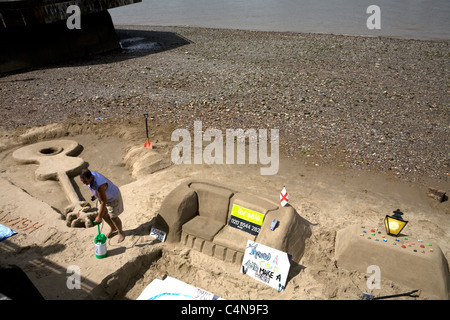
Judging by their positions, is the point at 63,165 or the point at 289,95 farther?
the point at 289,95

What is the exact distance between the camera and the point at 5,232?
22.5ft

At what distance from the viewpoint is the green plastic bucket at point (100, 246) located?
6055 millimetres

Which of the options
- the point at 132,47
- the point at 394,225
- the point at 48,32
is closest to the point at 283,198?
the point at 394,225

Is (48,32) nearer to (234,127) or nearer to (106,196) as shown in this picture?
(234,127)

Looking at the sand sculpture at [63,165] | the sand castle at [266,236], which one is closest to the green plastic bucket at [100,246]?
the sand castle at [266,236]

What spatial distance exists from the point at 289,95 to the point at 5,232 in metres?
10.6

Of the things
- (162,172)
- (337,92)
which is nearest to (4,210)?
(162,172)

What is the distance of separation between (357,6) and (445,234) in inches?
1355

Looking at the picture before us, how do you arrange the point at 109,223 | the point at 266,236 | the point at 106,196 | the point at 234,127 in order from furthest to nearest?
the point at 234,127, the point at 109,223, the point at 106,196, the point at 266,236

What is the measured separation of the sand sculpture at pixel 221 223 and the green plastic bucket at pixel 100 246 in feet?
3.50

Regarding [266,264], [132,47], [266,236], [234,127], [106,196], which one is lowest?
[266,264]

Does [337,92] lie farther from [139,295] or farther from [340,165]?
[139,295]

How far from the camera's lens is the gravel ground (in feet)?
35.1

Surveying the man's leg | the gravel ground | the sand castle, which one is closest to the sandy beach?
the gravel ground
